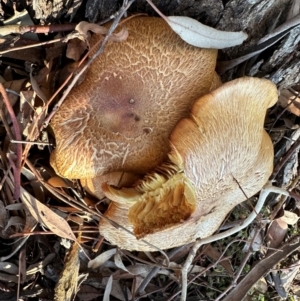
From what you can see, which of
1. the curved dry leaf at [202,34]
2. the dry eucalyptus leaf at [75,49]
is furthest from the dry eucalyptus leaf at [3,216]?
the curved dry leaf at [202,34]

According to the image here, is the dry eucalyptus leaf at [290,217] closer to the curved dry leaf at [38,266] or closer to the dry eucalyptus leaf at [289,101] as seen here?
the dry eucalyptus leaf at [289,101]

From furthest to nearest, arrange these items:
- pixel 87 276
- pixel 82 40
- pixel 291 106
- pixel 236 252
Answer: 1. pixel 236 252
2. pixel 87 276
3. pixel 291 106
4. pixel 82 40

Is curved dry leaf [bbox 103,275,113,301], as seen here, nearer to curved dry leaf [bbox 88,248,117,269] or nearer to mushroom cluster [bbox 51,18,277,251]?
curved dry leaf [bbox 88,248,117,269]

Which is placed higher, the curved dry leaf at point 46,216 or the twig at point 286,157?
the twig at point 286,157

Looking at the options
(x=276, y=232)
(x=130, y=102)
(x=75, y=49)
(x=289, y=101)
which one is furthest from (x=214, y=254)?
(x=75, y=49)

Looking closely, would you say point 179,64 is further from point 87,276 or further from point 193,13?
point 87,276

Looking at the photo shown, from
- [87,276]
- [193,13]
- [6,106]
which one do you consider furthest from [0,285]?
[193,13]

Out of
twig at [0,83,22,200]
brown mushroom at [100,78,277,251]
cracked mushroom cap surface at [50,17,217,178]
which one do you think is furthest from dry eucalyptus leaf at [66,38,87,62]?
brown mushroom at [100,78,277,251]
